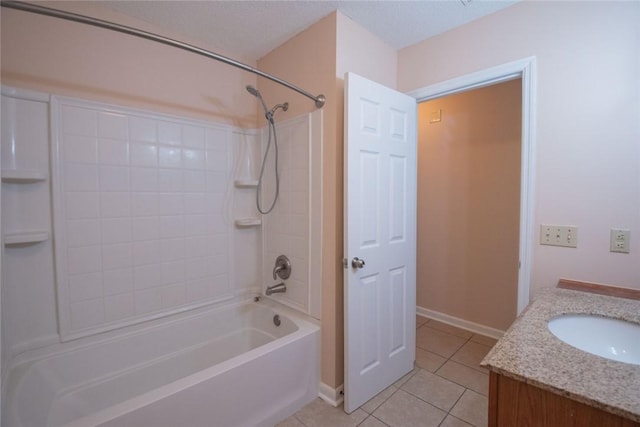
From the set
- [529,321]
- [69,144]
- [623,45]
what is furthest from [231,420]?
[623,45]

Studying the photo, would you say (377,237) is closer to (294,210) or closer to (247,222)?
(294,210)

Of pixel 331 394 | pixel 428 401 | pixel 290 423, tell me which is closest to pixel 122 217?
pixel 290 423

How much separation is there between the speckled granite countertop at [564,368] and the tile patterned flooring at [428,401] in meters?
0.96

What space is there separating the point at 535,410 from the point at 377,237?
1.13m

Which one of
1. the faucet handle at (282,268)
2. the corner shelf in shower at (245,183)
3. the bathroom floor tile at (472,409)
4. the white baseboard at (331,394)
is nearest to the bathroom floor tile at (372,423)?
the white baseboard at (331,394)

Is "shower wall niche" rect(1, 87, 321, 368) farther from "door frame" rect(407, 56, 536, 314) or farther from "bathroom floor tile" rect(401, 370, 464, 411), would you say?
"door frame" rect(407, 56, 536, 314)

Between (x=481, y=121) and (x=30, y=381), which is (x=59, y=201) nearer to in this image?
(x=30, y=381)

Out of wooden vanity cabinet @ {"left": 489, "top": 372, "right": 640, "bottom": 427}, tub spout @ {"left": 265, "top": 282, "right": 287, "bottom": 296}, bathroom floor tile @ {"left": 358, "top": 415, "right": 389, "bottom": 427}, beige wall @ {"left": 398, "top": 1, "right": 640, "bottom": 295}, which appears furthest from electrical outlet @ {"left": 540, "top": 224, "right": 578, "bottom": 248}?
tub spout @ {"left": 265, "top": 282, "right": 287, "bottom": 296}

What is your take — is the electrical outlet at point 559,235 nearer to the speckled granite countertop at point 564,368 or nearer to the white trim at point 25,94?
the speckled granite countertop at point 564,368

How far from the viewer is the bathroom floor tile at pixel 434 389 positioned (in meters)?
1.78

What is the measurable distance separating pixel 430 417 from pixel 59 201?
7.93 feet

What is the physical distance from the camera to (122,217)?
1765 millimetres

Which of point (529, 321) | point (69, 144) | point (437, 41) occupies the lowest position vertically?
point (529, 321)

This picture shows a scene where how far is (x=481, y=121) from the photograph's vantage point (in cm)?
258
